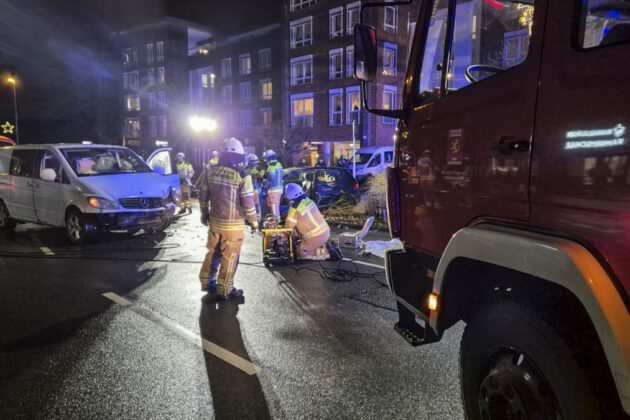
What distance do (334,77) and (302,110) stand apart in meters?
3.86

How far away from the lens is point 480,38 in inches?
106

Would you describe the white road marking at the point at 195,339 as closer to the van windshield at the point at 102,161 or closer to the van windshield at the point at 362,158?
the van windshield at the point at 102,161

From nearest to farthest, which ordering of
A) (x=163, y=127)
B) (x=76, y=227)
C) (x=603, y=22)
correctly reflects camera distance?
(x=603, y=22) → (x=76, y=227) → (x=163, y=127)

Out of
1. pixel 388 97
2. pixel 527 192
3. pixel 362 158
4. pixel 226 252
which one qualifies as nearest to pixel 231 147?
pixel 226 252

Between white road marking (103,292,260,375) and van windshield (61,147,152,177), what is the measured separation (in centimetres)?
426

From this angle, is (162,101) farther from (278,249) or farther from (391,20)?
(278,249)

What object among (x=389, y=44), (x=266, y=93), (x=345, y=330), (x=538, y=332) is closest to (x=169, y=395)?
(x=345, y=330)

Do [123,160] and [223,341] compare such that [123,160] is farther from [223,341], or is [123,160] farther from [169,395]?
[169,395]

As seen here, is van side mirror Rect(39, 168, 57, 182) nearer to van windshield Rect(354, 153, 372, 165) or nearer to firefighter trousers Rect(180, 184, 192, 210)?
firefighter trousers Rect(180, 184, 192, 210)

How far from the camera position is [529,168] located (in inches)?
75.4

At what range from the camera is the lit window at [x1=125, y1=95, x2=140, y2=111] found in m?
51.0

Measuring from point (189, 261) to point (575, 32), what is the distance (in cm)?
655

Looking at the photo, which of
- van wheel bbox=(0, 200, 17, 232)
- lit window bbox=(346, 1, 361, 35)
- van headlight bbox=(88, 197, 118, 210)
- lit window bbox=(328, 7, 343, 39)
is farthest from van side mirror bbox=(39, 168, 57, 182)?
lit window bbox=(328, 7, 343, 39)

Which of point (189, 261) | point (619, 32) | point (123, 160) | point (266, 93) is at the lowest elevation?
point (189, 261)
